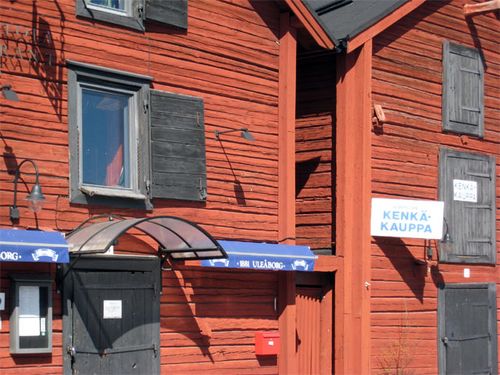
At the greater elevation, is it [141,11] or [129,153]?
[141,11]

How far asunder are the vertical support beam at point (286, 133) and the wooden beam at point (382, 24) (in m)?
1.01

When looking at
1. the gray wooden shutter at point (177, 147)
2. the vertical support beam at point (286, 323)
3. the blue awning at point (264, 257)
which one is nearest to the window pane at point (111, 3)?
the gray wooden shutter at point (177, 147)

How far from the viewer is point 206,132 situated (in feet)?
48.7

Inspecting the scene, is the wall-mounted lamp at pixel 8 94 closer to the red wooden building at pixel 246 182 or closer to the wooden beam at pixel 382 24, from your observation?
the red wooden building at pixel 246 182

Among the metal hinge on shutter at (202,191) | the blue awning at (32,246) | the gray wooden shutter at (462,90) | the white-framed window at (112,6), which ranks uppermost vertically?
the white-framed window at (112,6)

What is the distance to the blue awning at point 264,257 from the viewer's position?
14.3 meters

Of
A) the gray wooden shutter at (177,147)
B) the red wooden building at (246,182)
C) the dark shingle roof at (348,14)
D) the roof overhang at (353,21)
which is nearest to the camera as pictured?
the red wooden building at (246,182)

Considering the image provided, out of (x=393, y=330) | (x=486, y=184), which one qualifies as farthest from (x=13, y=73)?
(x=486, y=184)

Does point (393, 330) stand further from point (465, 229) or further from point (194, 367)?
point (194, 367)

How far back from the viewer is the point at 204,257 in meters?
13.8

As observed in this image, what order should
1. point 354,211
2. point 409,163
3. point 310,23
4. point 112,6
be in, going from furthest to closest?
point 409,163 < point 354,211 < point 310,23 < point 112,6

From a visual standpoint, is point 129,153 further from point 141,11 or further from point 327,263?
point 327,263

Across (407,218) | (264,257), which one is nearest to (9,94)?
(264,257)

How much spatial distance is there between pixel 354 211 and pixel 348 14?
3.24 meters
